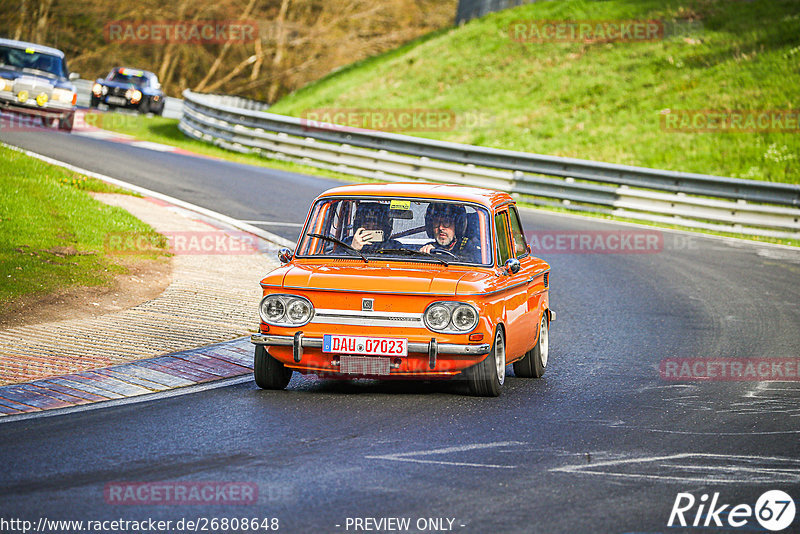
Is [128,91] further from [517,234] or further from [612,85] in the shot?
[517,234]

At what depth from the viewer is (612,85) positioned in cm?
3309

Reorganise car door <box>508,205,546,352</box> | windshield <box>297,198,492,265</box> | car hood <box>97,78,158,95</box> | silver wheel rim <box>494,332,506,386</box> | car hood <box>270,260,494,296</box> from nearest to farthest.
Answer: car hood <box>270,260,494,296</box>
silver wheel rim <box>494,332,506,386</box>
windshield <box>297,198,492,265</box>
car door <box>508,205,546,352</box>
car hood <box>97,78,158,95</box>

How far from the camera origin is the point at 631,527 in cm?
515

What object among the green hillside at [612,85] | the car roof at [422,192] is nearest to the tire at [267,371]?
the car roof at [422,192]

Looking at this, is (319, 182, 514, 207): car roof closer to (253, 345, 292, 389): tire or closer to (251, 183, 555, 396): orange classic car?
(251, 183, 555, 396): orange classic car

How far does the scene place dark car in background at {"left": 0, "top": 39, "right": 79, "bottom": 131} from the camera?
2550 centimetres

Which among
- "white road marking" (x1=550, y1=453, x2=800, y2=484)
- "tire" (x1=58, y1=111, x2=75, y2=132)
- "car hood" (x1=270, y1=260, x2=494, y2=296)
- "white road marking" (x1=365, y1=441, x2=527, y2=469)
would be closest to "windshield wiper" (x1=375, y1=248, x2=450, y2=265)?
"car hood" (x1=270, y1=260, x2=494, y2=296)

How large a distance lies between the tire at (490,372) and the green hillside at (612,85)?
18842 mm

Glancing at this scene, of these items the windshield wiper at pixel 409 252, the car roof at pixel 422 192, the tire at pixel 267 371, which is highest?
the car roof at pixel 422 192

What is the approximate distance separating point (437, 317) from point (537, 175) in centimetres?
1732

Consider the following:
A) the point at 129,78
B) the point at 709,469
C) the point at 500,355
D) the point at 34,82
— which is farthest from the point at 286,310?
the point at 129,78

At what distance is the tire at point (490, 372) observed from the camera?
7.91m

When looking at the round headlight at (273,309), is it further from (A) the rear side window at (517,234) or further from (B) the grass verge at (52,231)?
(B) the grass verge at (52,231)

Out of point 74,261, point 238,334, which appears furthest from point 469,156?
point 238,334
